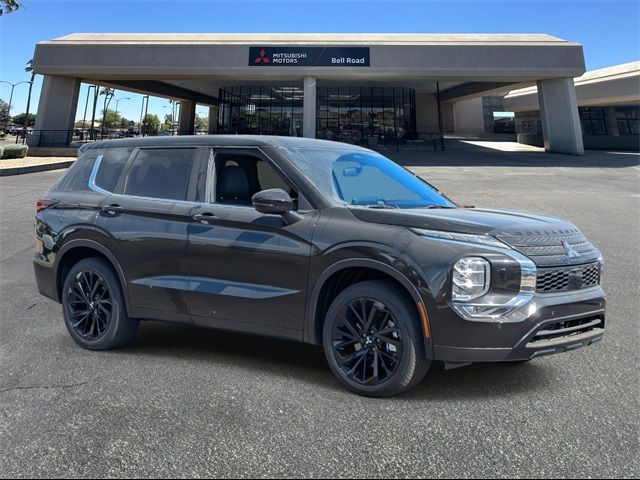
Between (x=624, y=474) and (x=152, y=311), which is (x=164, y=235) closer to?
(x=152, y=311)

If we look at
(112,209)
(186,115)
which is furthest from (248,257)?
(186,115)

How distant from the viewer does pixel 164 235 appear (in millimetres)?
4004

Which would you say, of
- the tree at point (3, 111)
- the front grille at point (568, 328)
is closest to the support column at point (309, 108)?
the front grille at point (568, 328)

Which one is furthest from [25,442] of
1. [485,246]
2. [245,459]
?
[485,246]

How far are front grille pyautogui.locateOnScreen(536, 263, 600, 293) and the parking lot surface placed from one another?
0.79m

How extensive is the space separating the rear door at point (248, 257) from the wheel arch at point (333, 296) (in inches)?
3.6

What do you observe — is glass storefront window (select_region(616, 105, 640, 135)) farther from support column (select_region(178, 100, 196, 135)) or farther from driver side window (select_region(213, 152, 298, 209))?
driver side window (select_region(213, 152, 298, 209))

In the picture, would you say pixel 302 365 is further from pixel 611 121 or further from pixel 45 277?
pixel 611 121

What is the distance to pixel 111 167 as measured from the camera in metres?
4.62

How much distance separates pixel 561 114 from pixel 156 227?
32.4 metres

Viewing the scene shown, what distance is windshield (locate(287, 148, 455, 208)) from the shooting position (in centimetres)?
377

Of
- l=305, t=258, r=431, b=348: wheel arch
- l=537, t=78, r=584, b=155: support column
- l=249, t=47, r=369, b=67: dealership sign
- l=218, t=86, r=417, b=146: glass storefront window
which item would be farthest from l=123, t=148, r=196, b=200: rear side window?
l=218, t=86, r=417, b=146: glass storefront window

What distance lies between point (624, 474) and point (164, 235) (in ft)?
11.4

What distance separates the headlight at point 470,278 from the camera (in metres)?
2.96
